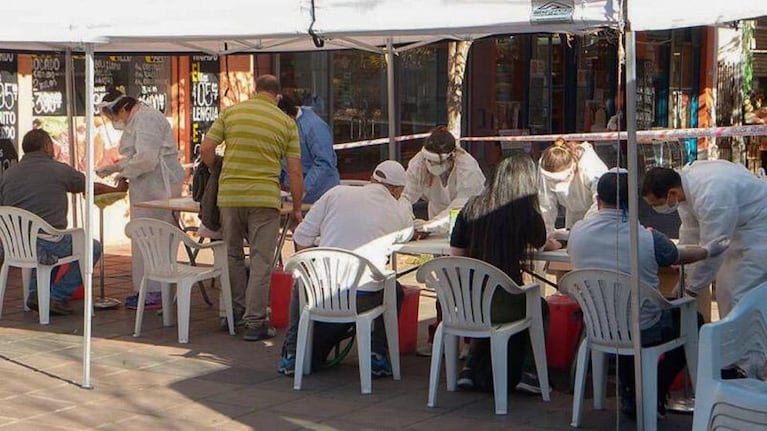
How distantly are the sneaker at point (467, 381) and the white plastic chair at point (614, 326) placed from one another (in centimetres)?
82

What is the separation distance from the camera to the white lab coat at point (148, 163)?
8969 mm

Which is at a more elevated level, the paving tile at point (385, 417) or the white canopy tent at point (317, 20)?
the white canopy tent at point (317, 20)

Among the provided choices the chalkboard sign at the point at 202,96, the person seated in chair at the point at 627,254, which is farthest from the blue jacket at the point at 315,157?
the chalkboard sign at the point at 202,96

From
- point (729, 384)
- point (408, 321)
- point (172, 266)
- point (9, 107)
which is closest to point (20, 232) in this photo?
point (172, 266)

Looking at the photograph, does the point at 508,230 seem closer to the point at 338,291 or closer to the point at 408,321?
the point at 338,291

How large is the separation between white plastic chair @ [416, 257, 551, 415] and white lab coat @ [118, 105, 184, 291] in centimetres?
329

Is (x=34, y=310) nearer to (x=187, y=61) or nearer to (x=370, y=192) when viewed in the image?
(x=370, y=192)

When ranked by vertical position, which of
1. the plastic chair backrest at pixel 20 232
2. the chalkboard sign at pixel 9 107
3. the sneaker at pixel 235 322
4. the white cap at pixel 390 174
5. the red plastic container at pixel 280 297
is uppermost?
the chalkboard sign at pixel 9 107

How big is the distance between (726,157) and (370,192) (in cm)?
1229

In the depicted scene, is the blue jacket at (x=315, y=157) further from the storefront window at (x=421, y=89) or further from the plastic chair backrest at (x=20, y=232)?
the storefront window at (x=421, y=89)

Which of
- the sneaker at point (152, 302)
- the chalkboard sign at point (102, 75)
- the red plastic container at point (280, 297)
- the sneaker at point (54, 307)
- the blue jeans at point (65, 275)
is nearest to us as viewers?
the red plastic container at point (280, 297)

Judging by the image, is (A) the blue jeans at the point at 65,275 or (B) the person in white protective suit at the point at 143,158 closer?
(A) the blue jeans at the point at 65,275

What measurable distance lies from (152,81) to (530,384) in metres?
7.31

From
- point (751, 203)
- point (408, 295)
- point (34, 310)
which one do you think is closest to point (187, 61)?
point (34, 310)
